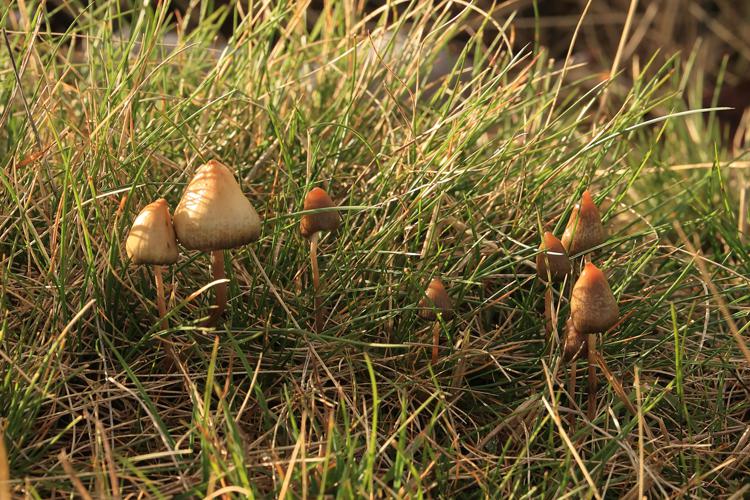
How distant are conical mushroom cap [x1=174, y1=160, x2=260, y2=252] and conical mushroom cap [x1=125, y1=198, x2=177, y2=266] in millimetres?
30

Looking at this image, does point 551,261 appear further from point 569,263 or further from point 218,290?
point 218,290

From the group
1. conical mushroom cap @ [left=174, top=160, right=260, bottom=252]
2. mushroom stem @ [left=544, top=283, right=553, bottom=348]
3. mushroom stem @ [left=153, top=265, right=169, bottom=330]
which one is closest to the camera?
conical mushroom cap @ [left=174, top=160, right=260, bottom=252]

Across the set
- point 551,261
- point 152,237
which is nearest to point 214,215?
point 152,237

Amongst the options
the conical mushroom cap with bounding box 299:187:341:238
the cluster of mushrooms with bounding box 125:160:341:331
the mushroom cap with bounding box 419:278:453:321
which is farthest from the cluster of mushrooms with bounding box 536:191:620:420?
the cluster of mushrooms with bounding box 125:160:341:331

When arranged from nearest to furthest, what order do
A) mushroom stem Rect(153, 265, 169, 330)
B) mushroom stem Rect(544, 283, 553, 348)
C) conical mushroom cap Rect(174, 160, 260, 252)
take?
1. conical mushroom cap Rect(174, 160, 260, 252)
2. mushroom stem Rect(153, 265, 169, 330)
3. mushroom stem Rect(544, 283, 553, 348)

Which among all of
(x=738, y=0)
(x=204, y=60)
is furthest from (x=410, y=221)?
(x=738, y=0)

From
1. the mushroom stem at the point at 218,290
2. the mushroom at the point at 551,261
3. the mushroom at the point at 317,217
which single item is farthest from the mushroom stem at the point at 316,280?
the mushroom at the point at 551,261

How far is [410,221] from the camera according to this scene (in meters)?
1.96

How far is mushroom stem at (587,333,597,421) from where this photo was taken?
1.69 meters

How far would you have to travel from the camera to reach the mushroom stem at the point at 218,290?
169 centimetres

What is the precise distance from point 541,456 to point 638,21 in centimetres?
421

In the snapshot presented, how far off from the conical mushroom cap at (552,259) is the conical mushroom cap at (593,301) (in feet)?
0.50

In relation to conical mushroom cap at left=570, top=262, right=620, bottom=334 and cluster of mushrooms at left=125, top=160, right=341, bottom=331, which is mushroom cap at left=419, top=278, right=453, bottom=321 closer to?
conical mushroom cap at left=570, top=262, right=620, bottom=334

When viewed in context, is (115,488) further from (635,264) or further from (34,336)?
(635,264)
